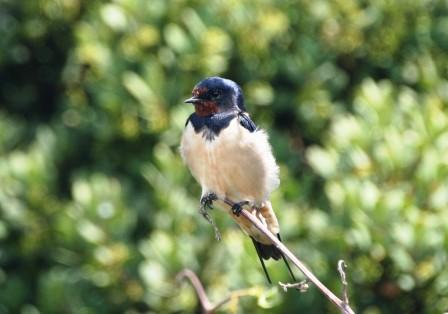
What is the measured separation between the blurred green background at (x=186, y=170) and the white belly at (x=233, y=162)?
1.00m

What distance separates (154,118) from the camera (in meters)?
4.40

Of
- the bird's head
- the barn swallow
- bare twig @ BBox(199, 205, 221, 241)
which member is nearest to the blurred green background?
the barn swallow

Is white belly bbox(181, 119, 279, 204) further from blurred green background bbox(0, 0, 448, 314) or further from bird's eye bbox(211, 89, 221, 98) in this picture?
blurred green background bbox(0, 0, 448, 314)

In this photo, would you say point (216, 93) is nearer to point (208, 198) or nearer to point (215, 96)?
point (215, 96)

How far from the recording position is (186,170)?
4219 millimetres

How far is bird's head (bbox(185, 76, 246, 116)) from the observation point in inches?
105

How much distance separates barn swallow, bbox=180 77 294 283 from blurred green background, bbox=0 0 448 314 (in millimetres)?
990

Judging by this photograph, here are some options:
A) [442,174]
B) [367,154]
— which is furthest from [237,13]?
[442,174]

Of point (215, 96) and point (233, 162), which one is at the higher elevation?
point (215, 96)

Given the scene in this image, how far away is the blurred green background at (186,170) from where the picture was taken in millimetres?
3797

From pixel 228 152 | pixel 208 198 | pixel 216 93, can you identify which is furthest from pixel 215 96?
pixel 208 198

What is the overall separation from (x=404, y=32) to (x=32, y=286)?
2005 mm

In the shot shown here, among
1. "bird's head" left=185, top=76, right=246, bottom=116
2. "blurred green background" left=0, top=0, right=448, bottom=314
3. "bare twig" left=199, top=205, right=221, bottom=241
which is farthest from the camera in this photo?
"blurred green background" left=0, top=0, right=448, bottom=314

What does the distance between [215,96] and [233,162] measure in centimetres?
Answer: 17
